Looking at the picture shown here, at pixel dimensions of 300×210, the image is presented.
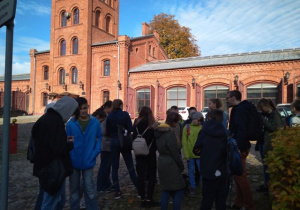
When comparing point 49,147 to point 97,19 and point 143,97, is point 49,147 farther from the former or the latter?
Answer: point 97,19

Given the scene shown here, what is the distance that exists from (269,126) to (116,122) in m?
3.00

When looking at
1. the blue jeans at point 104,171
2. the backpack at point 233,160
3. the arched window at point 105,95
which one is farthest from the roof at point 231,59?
the backpack at point 233,160

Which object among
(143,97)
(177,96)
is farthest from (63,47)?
(177,96)

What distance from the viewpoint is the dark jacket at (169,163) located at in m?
3.41

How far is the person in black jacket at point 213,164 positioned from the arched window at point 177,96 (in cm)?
1883

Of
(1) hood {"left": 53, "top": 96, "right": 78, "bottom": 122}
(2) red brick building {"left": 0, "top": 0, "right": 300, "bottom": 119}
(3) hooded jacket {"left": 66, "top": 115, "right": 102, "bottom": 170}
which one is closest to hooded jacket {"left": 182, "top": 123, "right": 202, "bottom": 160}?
(3) hooded jacket {"left": 66, "top": 115, "right": 102, "bottom": 170}

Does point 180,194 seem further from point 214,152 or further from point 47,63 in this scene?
point 47,63

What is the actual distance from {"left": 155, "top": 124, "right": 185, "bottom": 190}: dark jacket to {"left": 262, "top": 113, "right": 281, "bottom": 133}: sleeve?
83.7 inches

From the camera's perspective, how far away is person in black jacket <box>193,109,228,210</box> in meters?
3.18

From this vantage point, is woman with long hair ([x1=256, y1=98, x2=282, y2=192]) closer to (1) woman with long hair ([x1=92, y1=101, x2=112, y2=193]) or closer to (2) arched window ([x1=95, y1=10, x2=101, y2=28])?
(1) woman with long hair ([x1=92, y1=101, x2=112, y2=193])

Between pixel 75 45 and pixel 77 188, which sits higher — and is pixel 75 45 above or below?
above

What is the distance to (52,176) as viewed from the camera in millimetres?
2621

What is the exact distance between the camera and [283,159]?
9.37ft

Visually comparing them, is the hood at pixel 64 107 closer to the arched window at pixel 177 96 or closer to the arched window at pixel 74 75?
the arched window at pixel 177 96
